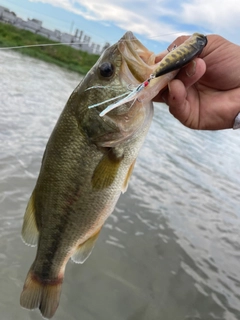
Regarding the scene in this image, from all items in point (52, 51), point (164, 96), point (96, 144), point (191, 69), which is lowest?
point (52, 51)

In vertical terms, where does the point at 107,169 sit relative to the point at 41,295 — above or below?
above

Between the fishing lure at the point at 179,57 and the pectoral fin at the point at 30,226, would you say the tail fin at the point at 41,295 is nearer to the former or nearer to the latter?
the pectoral fin at the point at 30,226

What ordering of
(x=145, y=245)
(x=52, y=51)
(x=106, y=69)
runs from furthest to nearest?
1. (x=52, y=51)
2. (x=145, y=245)
3. (x=106, y=69)

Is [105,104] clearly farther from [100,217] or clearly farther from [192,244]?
[192,244]

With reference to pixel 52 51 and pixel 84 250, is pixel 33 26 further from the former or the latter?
pixel 84 250

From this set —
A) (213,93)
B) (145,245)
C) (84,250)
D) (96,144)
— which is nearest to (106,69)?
(96,144)

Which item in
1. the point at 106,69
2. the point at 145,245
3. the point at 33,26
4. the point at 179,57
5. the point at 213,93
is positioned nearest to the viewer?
the point at 179,57

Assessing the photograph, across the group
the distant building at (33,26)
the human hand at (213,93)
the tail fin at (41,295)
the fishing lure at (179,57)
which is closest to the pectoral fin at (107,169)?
the fishing lure at (179,57)
